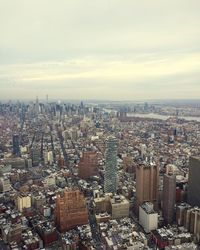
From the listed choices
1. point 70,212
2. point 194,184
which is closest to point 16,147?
point 70,212

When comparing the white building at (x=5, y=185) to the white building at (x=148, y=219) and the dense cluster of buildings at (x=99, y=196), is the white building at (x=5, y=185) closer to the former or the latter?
the dense cluster of buildings at (x=99, y=196)

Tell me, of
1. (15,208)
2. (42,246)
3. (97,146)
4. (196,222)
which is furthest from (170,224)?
(97,146)

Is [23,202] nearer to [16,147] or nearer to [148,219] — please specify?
[148,219]

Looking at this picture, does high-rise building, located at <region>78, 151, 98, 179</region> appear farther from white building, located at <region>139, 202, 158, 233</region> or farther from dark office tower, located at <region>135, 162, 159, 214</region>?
white building, located at <region>139, 202, 158, 233</region>

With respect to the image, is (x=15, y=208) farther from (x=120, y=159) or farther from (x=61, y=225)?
(x=120, y=159)

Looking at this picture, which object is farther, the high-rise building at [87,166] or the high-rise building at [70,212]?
the high-rise building at [87,166]

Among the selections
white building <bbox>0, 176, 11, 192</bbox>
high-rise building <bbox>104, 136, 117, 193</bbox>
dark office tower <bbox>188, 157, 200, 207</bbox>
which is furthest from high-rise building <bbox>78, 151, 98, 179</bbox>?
dark office tower <bbox>188, 157, 200, 207</bbox>

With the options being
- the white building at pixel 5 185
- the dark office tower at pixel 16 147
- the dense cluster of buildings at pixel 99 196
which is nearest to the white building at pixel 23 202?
the dense cluster of buildings at pixel 99 196
